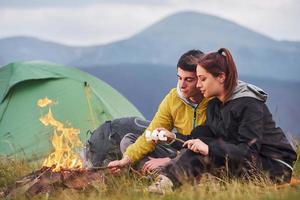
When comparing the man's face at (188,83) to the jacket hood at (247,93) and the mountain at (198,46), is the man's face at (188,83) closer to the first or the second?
the jacket hood at (247,93)

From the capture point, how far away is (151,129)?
6.04m

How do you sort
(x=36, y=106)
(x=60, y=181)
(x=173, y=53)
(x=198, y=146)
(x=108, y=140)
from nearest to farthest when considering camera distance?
(x=198, y=146) → (x=60, y=181) → (x=108, y=140) → (x=36, y=106) → (x=173, y=53)

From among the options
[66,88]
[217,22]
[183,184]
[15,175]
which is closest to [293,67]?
[217,22]

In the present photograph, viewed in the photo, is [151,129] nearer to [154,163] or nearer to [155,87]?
[154,163]

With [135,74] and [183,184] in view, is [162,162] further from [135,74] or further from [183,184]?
[135,74]

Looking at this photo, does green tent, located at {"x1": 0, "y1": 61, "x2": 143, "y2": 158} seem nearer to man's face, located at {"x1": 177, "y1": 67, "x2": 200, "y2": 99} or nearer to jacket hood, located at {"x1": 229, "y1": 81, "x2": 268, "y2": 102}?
man's face, located at {"x1": 177, "y1": 67, "x2": 200, "y2": 99}

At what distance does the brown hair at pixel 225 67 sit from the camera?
18.0ft

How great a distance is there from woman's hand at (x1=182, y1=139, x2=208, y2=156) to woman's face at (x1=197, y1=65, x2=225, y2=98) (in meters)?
0.37

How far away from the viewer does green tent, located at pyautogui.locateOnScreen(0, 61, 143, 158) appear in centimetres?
902

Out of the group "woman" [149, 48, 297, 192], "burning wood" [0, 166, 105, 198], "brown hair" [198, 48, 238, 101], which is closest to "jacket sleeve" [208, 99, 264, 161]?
"woman" [149, 48, 297, 192]

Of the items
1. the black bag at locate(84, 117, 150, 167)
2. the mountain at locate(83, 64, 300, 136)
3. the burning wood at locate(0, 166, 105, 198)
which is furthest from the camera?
the mountain at locate(83, 64, 300, 136)

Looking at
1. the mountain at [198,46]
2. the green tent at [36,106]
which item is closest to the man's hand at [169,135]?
the green tent at [36,106]

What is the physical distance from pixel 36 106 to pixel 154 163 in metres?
3.56

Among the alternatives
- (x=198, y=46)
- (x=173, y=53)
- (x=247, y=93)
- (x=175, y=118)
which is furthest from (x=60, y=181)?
(x=198, y=46)
